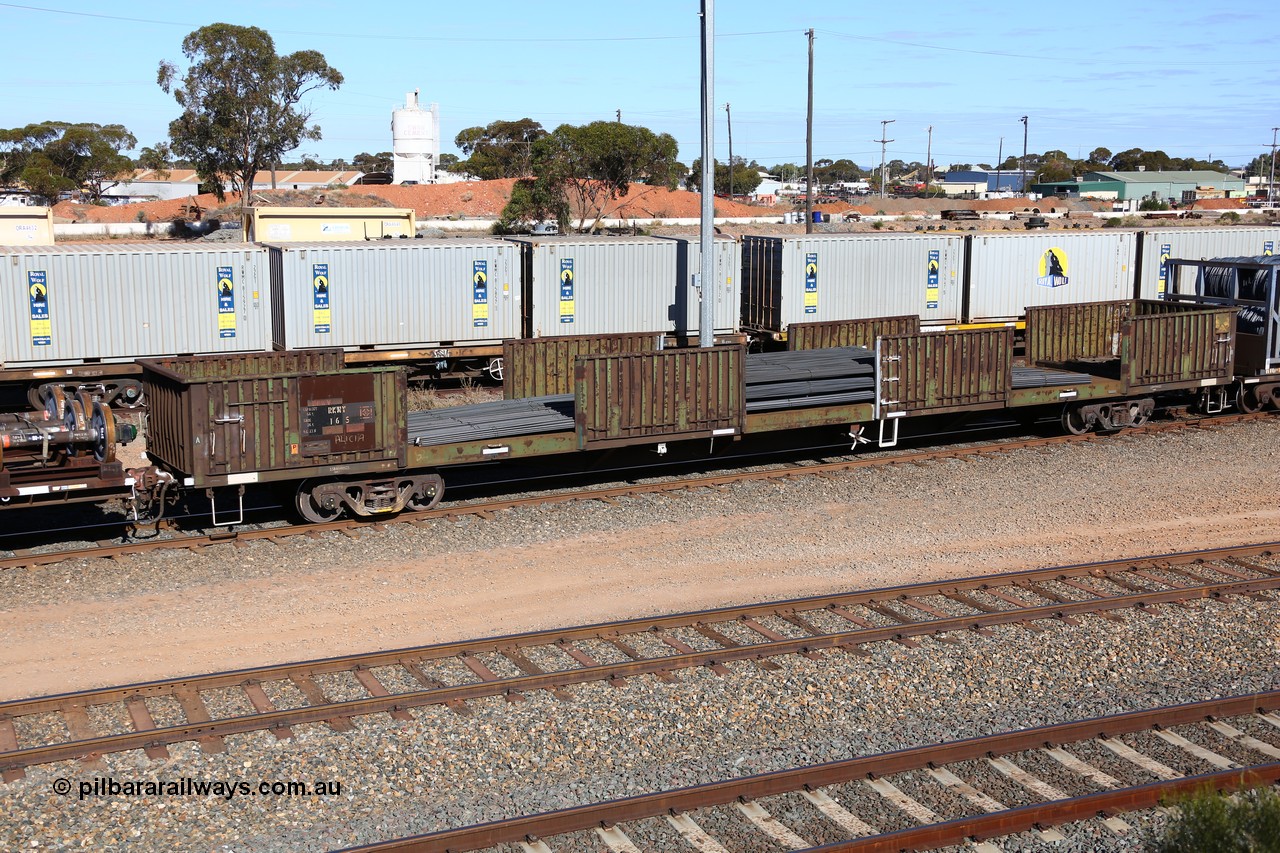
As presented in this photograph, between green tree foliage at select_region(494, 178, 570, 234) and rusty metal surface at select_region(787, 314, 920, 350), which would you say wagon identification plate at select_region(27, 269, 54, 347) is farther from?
green tree foliage at select_region(494, 178, 570, 234)

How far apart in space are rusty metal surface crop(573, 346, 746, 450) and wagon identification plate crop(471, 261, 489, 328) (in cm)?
960

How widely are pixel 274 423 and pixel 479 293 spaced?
38.5 ft

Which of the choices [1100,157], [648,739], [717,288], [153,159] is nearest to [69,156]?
[153,159]

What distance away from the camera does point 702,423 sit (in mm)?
17391

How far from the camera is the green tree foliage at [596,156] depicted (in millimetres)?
61312

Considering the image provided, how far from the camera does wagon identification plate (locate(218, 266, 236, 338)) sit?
953 inches

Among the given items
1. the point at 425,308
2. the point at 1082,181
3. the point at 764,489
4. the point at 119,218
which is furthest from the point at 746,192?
the point at 764,489

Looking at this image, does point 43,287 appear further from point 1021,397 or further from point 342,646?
point 1021,397

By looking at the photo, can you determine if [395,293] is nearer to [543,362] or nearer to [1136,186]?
[543,362]

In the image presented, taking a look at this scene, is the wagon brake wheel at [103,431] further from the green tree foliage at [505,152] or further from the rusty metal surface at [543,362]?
the green tree foliage at [505,152]

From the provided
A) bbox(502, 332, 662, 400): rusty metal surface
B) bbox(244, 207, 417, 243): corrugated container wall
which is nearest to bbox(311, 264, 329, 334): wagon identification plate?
bbox(502, 332, 662, 400): rusty metal surface

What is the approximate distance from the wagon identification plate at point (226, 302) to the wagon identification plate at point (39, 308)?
10.2 ft

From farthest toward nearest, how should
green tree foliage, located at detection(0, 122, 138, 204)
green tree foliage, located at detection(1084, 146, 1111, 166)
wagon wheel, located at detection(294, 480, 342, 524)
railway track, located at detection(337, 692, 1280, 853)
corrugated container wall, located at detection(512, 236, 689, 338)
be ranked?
1. green tree foliage, located at detection(1084, 146, 1111, 166)
2. green tree foliage, located at detection(0, 122, 138, 204)
3. corrugated container wall, located at detection(512, 236, 689, 338)
4. wagon wheel, located at detection(294, 480, 342, 524)
5. railway track, located at detection(337, 692, 1280, 853)

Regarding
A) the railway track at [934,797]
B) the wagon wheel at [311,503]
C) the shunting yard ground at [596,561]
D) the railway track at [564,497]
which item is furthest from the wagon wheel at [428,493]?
the railway track at [934,797]
